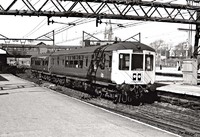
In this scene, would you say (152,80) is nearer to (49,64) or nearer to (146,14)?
(146,14)

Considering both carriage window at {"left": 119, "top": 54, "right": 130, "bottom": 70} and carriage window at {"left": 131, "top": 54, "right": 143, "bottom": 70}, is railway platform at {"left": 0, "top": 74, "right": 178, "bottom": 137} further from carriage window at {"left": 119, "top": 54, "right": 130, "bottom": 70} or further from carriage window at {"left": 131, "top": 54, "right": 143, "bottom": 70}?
carriage window at {"left": 131, "top": 54, "right": 143, "bottom": 70}

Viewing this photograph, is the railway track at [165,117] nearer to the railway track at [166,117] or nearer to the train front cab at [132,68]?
the railway track at [166,117]

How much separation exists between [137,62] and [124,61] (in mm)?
801

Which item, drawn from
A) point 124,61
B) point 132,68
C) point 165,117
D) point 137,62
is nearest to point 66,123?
point 165,117

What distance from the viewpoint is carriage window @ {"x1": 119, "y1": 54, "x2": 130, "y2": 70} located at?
45.3 ft

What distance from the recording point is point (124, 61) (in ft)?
45.6

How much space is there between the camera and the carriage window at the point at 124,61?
45.3 ft

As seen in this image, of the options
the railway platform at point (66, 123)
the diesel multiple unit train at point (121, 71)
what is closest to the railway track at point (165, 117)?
the diesel multiple unit train at point (121, 71)

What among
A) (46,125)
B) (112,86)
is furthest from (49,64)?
(46,125)

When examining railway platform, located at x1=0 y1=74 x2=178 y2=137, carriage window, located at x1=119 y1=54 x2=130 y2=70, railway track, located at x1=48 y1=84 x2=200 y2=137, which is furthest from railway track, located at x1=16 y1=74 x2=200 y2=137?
carriage window, located at x1=119 y1=54 x2=130 y2=70

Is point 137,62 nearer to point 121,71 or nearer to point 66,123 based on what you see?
point 121,71

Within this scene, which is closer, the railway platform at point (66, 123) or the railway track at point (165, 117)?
the railway platform at point (66, 123)

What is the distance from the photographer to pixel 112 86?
557 inches

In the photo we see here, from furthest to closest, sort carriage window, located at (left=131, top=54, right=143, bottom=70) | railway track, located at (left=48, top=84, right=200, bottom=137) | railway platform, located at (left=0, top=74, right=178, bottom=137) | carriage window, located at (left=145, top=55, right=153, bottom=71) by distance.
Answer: carriage window, located at (left=145, top=55, right=153, bottom=71), carriage window, located at (left=131, top=54, right=143, bottom=70), railway track, located at (left=48, top=84, right=200, bottom=137), railway platform, located at (left=0, top=74, right=178, bottom=137)
